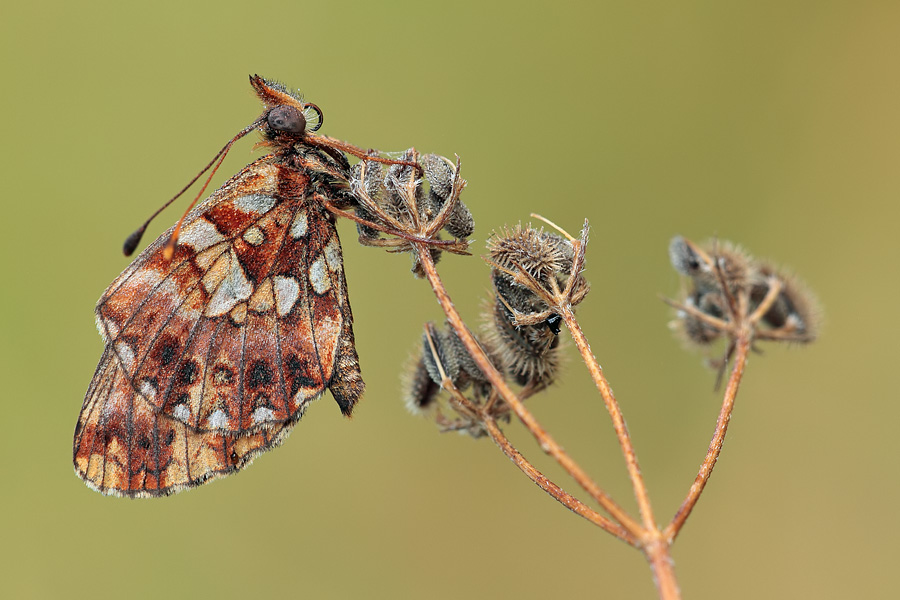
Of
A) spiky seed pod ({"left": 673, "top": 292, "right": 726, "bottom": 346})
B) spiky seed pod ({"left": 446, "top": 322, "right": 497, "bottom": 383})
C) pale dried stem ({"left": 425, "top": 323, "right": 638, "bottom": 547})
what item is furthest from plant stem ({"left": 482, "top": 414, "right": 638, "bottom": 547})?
spiky seed pod ({"left": 673, "top": 292, "right": 726, "bottom": 346})

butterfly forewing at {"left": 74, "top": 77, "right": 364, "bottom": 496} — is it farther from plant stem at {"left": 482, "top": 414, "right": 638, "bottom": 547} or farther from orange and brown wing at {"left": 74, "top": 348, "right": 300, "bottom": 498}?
plant stem at {"left": 482, "top": 414, "right": 638, "bottom": 547}

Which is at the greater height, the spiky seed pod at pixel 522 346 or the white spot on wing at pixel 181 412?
the white spot on wing at pixel 181 412

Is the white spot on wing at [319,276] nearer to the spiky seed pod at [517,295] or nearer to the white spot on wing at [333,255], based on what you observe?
the white spot on wing at [333,255]

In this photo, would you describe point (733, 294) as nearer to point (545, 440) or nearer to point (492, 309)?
point (492, 309)

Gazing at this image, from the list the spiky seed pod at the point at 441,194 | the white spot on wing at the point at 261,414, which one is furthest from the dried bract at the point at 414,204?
the white spot on wing at the point at 261,414

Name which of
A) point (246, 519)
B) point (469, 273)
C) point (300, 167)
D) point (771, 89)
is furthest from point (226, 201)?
point (771, 89)

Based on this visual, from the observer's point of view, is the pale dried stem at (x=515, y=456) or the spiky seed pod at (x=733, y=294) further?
the spiky seed pod at (x=733, y=294)
